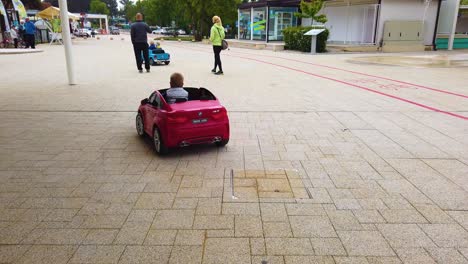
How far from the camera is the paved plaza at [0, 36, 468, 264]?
317 cm

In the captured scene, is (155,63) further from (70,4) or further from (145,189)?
(70,4)

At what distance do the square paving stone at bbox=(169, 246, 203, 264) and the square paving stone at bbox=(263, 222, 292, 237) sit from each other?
2.06 feet

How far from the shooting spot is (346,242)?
324 centimetres

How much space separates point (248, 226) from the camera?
11.5 ft

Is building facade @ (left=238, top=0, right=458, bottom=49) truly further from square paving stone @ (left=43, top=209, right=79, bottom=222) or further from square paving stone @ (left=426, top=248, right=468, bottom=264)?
square paving stone @ (left=43, top=209, right=79, bottom=222)

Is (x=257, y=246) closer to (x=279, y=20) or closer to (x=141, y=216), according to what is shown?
(x=141, y=216)

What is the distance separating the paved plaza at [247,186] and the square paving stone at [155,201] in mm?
21

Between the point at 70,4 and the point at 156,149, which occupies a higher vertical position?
the point at 70,4

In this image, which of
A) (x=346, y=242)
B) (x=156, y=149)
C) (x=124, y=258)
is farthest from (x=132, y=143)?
(x=346, y=242)

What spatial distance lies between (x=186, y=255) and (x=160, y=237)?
0.37m

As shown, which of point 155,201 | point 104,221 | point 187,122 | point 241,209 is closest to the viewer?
point 104,221

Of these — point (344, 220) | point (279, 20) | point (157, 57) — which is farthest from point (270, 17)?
point (344, 220)

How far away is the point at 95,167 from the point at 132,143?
3.57ft

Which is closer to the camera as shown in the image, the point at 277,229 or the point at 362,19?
the point at 277,229
